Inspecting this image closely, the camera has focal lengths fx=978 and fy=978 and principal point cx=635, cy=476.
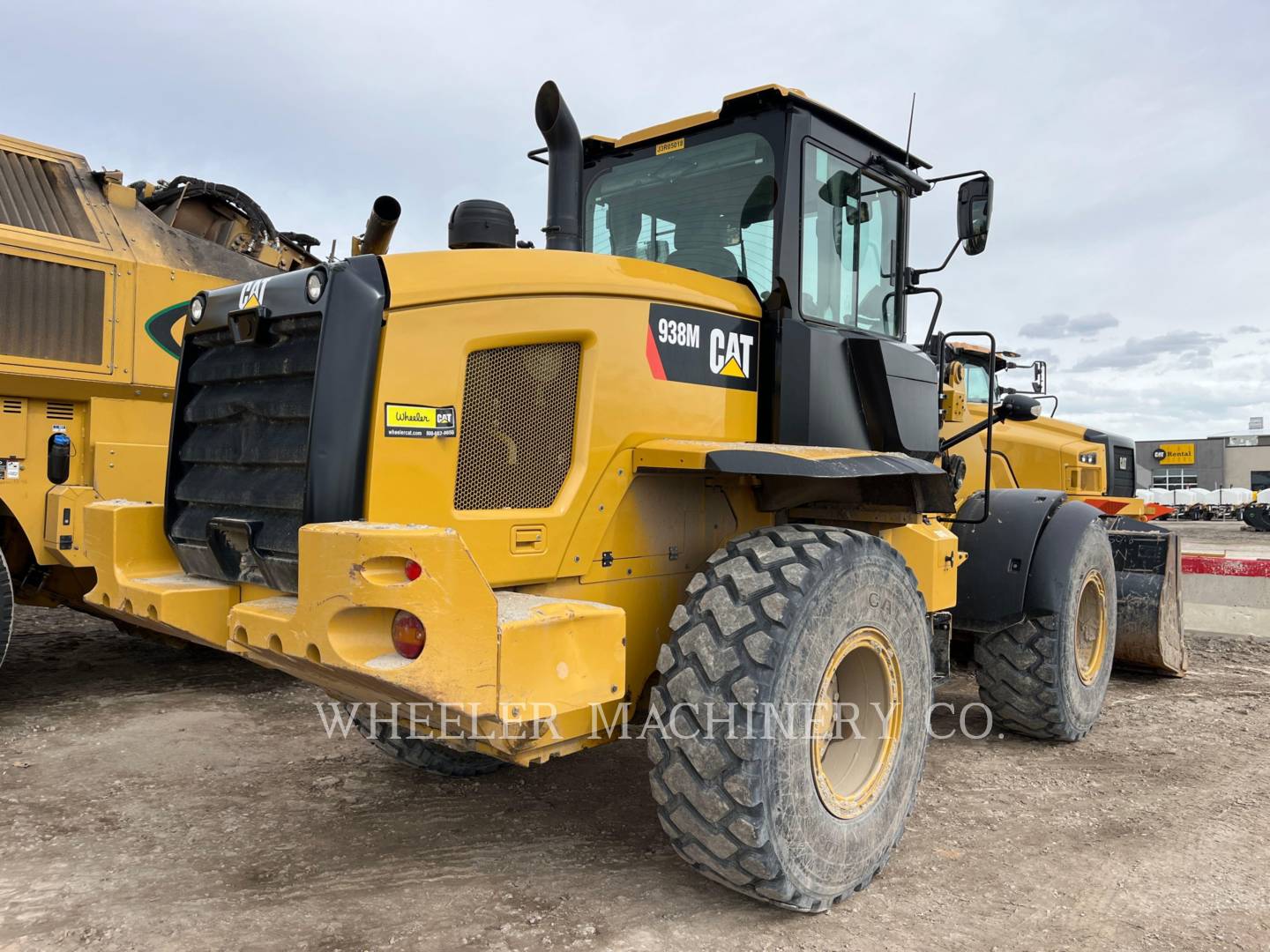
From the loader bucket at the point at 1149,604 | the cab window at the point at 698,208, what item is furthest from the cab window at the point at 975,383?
the cab window at the point at 698,208

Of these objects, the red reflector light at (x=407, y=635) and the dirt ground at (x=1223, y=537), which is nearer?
the red reflector light at (x=407, y=635)

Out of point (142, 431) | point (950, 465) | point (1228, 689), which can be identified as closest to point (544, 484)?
point (950, 465)

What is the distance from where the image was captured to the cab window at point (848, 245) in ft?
12.9

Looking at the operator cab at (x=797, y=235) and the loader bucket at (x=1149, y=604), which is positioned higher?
the operator cab at (x=797, y=235)

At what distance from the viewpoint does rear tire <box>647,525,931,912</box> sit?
2852mm

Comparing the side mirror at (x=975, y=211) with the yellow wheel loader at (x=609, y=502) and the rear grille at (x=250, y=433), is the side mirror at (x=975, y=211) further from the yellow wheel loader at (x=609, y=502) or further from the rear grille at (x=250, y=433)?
the rear grille at (x=250, y=433)

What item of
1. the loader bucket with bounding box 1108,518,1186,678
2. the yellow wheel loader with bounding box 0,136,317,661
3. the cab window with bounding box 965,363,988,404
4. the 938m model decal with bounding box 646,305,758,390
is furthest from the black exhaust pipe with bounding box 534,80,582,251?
the cab window with bounding box 965,363,988,404

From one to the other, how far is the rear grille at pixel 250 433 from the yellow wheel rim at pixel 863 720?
1.87 m

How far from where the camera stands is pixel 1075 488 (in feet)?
31.5

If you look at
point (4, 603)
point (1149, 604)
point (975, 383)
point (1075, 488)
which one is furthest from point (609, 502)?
point (975, 383)

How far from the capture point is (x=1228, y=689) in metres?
6.45

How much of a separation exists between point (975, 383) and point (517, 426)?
332 inches

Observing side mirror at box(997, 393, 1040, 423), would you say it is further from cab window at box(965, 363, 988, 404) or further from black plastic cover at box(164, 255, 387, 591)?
cab window at box(965, 363, 988, 404)

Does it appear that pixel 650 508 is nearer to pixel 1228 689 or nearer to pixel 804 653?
pixel 804 653
